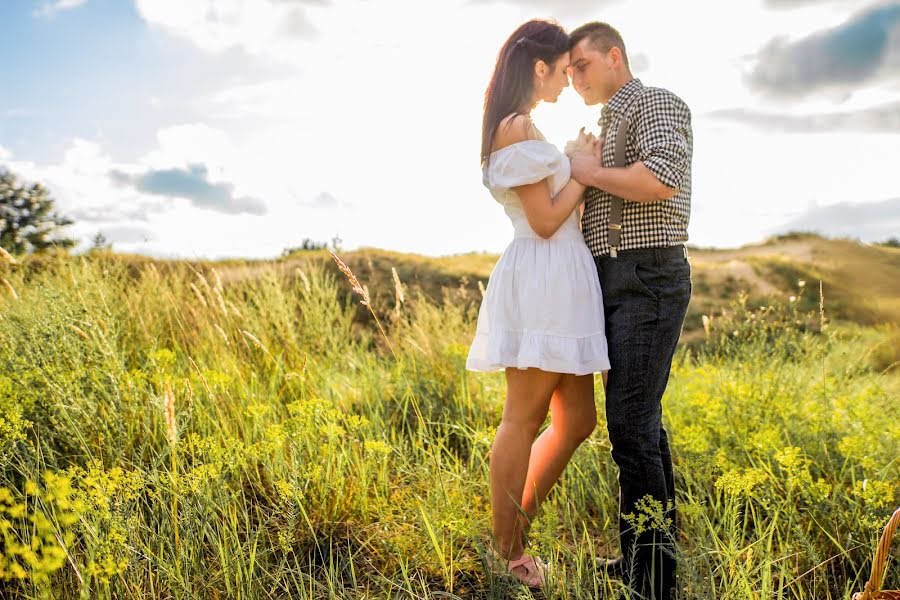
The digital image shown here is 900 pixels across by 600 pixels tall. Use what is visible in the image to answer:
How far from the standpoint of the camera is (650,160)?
2.55m

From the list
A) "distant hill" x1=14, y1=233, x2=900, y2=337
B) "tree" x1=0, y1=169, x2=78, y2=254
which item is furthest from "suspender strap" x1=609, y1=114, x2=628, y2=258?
"tree" x1=0, y1=169, x2=78, y2=254

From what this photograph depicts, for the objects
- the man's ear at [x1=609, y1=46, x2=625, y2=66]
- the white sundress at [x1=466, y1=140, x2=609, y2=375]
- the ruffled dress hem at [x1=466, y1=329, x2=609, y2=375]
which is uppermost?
the man's ear at [x1=609, y1=46, x2=625, y2=66]

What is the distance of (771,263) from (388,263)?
944 centimetres

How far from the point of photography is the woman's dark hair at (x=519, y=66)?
2.82 meters

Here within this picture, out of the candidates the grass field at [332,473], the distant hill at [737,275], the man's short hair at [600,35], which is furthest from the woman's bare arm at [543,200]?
the distant hill at [737,275]

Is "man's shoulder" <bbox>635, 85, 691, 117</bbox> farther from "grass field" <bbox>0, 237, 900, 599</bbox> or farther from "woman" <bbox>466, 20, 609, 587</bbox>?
"grass field" <bbox>0, 237, 900, 599</bbox>

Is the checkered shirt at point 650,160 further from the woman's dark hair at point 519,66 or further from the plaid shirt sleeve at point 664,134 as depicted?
the woman's dark hair at point 519,66

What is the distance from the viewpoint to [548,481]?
3.09 meters

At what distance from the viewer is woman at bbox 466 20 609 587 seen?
106 inches

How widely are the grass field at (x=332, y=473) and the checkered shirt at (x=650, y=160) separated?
3.18ft

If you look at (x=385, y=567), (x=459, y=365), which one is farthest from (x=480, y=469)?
(x=459, y=365)

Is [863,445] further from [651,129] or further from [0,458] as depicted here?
[0,458]

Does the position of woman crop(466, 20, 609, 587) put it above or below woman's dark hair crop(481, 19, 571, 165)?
below

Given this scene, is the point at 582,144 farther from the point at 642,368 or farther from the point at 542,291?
the point at 642,368
